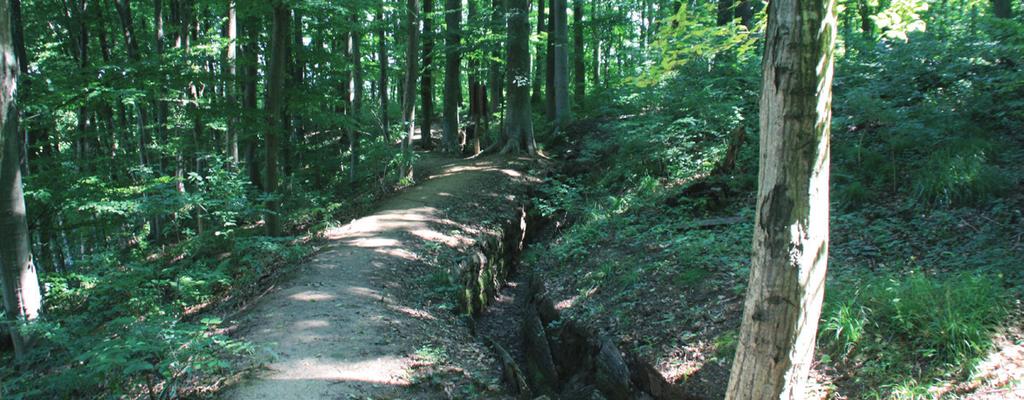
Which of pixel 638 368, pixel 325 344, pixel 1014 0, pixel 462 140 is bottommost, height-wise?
pixel 638 368

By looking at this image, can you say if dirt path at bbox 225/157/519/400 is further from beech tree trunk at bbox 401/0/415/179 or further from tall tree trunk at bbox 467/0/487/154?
tall tree trunk at bbox 467/0/487/154

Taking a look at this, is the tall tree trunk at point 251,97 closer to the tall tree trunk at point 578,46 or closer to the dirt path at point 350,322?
the dirt path at point 350,322

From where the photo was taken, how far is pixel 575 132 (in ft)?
60.6

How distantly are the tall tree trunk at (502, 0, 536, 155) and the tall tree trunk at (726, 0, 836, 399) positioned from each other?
1321 centimetres

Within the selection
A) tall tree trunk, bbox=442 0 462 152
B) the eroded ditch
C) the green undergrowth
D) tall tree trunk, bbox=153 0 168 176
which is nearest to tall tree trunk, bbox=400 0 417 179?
the green undergrowth

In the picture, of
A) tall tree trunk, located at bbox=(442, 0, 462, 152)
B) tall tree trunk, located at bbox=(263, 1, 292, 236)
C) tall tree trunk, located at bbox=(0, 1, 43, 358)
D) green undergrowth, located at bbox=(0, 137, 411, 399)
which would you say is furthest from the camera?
tall tree trunk, located at bbox=(442, 0, 462, 152)

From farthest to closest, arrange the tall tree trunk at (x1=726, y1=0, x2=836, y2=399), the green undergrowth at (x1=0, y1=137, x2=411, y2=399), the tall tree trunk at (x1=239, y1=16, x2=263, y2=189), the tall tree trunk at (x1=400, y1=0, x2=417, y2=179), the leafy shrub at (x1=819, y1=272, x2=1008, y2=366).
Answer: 1. the tall tree trunk at (x1=400, y1=0, x2=417, y2=179)
2. the tall tree trunk at (x1=239, y1=16, x2=263, y2=189)
3. the green undergrowth at (x1=0, y1=137, x2=411, y2=399)
4. the leafy shrub at (x1=819, y1=272, x2=1008, y2=366)
5. the tall tree trunk at (x1=726, y1=0, x2=836, y2=399)

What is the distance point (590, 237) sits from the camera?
966 centimetres

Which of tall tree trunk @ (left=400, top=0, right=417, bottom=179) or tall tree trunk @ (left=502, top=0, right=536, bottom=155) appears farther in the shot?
tall tree trunk @ (left=502, top=0, right=536, bottom=155)

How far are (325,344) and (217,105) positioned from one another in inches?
245

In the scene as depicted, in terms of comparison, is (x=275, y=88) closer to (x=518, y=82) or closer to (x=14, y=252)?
(x=14, y=252)

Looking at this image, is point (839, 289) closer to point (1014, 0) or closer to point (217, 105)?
point (217, 105)

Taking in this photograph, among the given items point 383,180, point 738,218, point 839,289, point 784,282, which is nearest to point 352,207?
point 383,180

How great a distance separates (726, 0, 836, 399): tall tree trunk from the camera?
2721 mm
